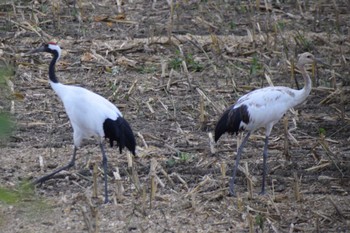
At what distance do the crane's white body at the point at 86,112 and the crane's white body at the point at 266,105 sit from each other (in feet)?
3.69

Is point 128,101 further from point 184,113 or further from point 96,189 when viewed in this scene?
point 96,189

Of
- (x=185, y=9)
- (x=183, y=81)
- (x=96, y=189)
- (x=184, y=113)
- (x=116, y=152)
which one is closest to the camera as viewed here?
(x=96, y=189)

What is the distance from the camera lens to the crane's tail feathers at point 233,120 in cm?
812

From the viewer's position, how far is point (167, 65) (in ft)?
36.3

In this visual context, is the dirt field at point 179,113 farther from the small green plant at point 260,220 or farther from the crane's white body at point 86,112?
the crane's white body at point 86,112

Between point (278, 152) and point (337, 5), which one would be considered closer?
point (278, 152)

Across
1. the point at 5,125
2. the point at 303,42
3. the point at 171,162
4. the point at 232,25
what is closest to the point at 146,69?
the point at 232,25

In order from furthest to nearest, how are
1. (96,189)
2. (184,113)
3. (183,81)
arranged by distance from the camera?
1. (183,81)
2. (184,113)
3. (96,189)

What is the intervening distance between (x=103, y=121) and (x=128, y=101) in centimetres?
222

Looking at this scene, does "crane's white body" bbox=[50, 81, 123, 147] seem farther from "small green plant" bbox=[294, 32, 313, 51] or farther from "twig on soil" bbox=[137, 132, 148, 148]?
"small green plant" bbox=[294, 32, 313, 51]

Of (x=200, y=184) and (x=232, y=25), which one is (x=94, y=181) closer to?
(x=200, y=184)

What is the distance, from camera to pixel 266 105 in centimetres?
816

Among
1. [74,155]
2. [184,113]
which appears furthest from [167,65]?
[74,155]

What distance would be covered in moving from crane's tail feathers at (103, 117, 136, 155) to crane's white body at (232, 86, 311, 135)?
3.26 ft
